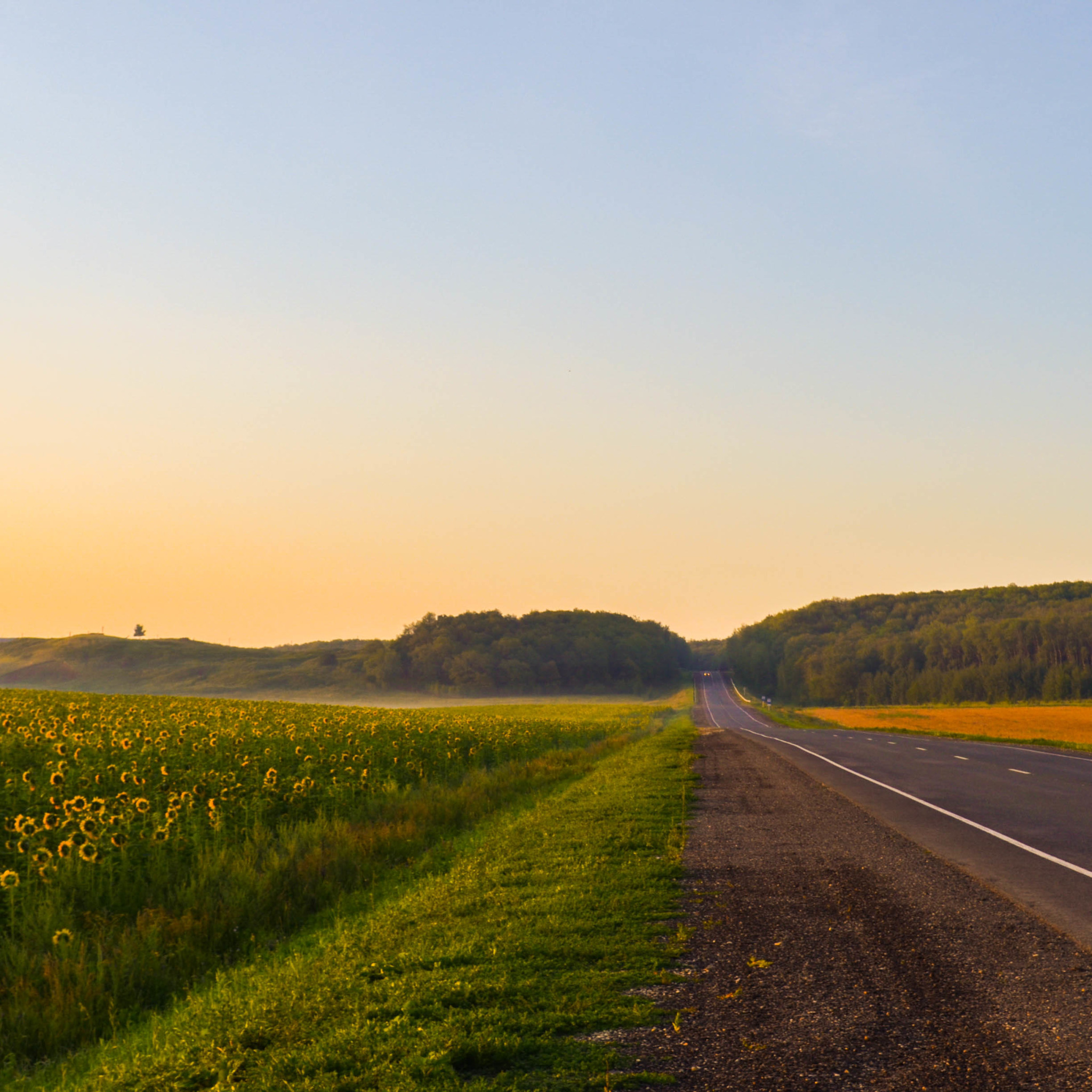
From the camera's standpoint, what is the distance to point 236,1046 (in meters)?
5.26

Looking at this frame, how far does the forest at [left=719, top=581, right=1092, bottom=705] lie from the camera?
139m

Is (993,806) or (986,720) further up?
(993,806)

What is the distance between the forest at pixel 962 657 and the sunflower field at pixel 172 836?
13078cm

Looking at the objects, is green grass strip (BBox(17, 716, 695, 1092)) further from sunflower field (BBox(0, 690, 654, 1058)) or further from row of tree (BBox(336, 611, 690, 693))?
row of tree (BBox(336, 611, 690, 693))

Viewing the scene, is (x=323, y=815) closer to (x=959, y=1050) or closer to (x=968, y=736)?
(x=959, y=1050)

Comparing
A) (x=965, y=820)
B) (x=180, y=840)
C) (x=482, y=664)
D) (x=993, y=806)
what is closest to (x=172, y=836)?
(x=180, y=840)

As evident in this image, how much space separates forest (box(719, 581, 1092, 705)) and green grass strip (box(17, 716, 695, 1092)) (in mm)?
135610

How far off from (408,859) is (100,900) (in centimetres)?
426

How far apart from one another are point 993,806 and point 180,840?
14.7m

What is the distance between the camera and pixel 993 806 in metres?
16.6

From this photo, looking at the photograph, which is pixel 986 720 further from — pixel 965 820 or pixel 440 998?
pixel 440 998

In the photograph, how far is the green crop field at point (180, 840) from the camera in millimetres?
7285

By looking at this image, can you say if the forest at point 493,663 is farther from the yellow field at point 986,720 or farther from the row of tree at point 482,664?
the yellow field at point 986,720

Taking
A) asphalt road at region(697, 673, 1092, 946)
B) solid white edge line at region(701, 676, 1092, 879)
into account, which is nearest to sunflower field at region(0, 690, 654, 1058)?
asphalt road at region(697, 673, 1092, 946)
